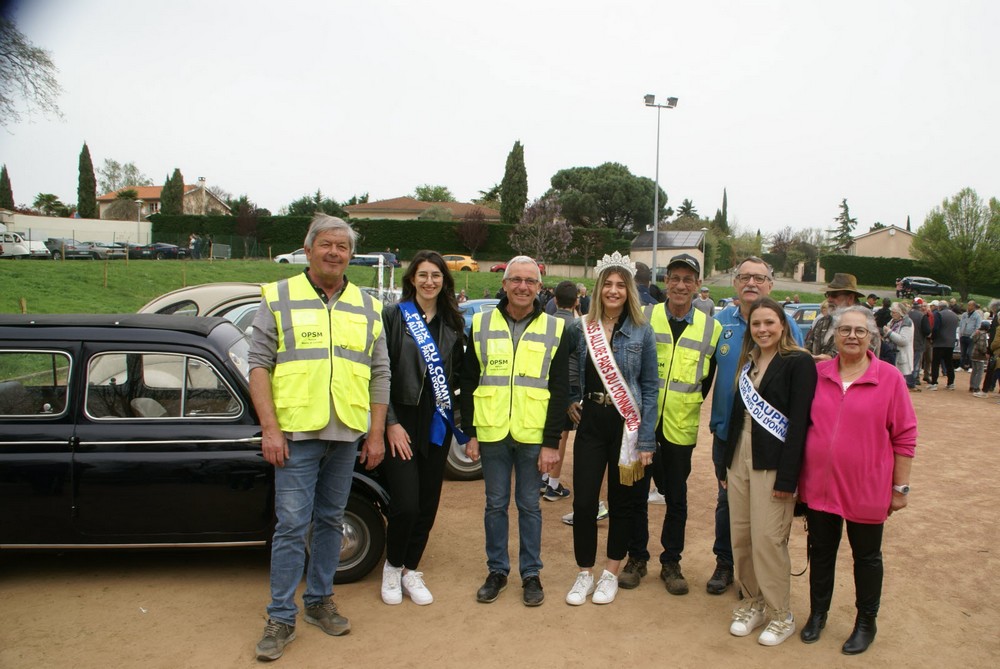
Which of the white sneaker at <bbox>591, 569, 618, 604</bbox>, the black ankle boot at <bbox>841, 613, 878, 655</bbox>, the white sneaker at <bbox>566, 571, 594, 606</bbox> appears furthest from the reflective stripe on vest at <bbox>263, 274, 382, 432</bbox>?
the black ankle boot at <bbox>841, 613, 878, 655</bbox>

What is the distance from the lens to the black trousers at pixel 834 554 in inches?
145

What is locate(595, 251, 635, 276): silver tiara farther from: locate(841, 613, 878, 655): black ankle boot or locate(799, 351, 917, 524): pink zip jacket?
locate(841, 613, 878, 655): black ankle boot

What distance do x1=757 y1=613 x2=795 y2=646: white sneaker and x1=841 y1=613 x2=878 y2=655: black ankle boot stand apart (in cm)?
28

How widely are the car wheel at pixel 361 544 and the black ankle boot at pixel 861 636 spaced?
2.71 m

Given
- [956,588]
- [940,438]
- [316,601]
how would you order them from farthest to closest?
[940,438], [956,588], [316,601]

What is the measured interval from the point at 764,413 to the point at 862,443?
19.1 inches

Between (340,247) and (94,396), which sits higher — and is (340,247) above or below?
above

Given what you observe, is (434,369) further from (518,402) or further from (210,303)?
Result: (210,303)

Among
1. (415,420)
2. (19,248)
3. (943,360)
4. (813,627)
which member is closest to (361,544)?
(415,420)

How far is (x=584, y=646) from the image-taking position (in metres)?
3.71

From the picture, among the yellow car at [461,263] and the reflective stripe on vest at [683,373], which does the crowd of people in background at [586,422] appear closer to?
the reflective stripe on vest at [683,373]

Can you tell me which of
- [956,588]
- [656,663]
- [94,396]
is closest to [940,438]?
[956,588]

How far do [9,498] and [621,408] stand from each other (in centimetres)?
350

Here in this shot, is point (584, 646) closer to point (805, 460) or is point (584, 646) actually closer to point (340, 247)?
point (805, 460)
